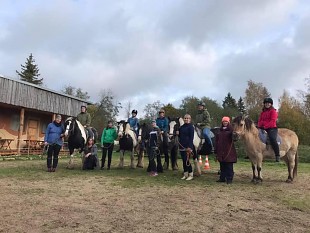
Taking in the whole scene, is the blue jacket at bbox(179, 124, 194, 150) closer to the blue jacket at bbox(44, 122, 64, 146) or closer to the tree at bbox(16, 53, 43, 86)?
the blue jacket at bbox(44, 122, 64, 146)

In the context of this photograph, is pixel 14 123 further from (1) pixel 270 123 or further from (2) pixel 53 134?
(1) pixel 270 123

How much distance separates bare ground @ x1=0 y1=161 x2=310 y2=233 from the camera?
4.79 metres

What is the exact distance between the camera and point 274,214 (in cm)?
566

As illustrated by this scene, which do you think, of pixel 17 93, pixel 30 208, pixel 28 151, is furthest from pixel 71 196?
pixel 17 93

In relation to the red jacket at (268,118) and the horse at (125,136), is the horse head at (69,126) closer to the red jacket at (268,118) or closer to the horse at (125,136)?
the horse at (125,136)

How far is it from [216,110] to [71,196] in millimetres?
49126

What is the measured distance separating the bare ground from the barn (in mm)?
12710

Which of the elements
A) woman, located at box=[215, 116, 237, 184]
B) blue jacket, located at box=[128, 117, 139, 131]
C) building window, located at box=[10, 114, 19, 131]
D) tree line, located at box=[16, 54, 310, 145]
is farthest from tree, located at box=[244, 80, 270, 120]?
woman, located at box=[215, 116, 237, 184]

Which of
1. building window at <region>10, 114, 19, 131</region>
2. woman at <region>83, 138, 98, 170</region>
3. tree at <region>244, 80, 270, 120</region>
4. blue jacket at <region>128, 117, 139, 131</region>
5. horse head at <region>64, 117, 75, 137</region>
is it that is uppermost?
tree at <region>244, 80, 270, 120</region>

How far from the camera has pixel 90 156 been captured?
1191 cm

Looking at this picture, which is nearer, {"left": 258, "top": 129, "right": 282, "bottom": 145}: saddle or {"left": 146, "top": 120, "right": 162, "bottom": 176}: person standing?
{"left": 258, "top": 129, "right": 282, "bottom": 145}: saddle

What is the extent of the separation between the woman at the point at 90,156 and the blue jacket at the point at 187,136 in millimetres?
4063

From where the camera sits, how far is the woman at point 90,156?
38.9 feet

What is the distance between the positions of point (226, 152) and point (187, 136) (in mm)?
1247
